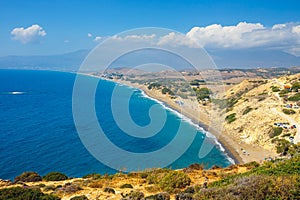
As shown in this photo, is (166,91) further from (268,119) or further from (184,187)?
(184,187)

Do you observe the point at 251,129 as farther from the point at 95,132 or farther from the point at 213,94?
the point at 213,94

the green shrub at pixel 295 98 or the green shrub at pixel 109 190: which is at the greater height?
the green shrub at pixel 295 98

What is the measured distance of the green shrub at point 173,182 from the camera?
11.3m

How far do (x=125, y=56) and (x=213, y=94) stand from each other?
257 ft

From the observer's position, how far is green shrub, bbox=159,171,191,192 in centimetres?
1134

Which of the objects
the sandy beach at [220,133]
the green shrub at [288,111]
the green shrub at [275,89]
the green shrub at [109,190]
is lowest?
the sandy beach at [220,133]

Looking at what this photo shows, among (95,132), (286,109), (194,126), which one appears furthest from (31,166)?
(286,109)

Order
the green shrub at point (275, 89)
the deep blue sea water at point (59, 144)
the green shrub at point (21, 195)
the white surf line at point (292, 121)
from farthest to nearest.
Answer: the green shrub at point (275, 89), the white surf line at point (292, 121), the deep blue sea water at point (59, 144), the green shrub at point (21, 195)

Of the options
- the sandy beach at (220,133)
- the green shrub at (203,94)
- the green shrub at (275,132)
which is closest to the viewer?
the sandy beach at (220,133)

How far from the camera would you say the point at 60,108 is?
252ft

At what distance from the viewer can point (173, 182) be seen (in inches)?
450

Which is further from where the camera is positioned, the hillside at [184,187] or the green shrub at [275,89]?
the green shrub at [275,89]

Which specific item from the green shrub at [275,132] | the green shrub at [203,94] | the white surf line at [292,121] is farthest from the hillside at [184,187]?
the green shrub at [203,94]

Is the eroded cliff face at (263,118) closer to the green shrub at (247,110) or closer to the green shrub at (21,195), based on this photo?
the green shrub at (247,110)
